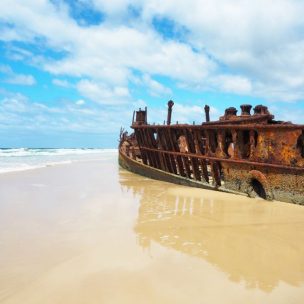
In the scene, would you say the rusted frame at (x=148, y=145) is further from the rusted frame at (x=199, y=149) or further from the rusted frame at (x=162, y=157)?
the rusted frame at (x=199, y=149)

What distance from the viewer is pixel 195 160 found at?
984cm

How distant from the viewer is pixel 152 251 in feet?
14.2

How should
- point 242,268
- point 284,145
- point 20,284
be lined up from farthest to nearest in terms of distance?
point 284,145 → point 242,268 → point 20,284

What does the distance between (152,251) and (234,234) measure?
1375mm

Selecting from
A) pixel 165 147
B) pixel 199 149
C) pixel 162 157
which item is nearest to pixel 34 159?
pixel 162 157

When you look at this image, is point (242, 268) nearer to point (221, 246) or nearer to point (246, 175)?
point (221, 246)

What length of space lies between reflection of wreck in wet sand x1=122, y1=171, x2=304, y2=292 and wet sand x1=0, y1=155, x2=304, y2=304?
0.01 metres

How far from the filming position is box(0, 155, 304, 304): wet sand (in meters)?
3.19

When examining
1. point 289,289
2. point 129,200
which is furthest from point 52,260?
point 129,200

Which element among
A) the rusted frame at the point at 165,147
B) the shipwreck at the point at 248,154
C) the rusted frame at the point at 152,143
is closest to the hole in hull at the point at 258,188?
the shipwreck at the point at 248,154

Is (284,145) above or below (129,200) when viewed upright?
above

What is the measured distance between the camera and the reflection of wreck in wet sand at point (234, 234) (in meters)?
Answer: 3.66

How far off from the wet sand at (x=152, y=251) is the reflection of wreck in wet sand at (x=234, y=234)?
0.04 feet

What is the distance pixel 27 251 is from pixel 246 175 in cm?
531
